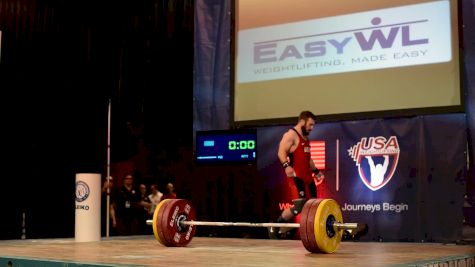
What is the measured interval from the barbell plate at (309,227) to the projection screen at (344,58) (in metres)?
2.24

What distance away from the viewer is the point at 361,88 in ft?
17.6

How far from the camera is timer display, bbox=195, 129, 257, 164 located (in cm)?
575

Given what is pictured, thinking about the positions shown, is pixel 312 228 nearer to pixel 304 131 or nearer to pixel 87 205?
pixel 87 205

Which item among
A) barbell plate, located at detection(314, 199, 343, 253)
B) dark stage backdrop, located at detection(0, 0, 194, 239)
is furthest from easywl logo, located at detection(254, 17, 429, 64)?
barbell plate, located at detection(314, 199, 343, 253)

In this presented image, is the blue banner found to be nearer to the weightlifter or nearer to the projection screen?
the projection screen

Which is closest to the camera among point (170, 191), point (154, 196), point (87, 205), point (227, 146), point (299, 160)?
point (87, 205)

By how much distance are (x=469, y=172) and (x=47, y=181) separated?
13.1 ft

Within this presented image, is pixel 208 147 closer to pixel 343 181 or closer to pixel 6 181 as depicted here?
pixel 343 181

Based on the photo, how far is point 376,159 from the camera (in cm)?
525

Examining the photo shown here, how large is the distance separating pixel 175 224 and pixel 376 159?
207cm

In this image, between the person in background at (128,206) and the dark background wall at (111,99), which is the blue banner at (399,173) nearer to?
the dark background wall at (111,99)

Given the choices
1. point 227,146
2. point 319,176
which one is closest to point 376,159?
point 319,176

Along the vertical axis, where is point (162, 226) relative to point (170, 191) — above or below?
below

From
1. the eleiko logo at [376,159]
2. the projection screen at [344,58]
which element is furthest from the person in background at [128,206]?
the eleiko logo at [376,159]
